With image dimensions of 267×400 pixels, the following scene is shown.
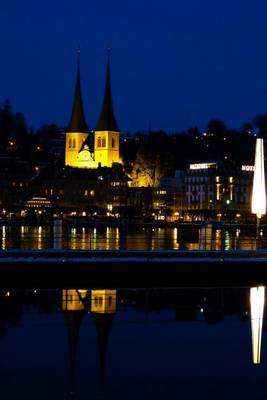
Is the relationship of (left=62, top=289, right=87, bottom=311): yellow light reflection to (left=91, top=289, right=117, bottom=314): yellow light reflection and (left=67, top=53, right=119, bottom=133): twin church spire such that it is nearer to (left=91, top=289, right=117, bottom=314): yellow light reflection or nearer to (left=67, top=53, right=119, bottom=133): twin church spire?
(left=91, top=289, right=117, bottom=314): yellow light reflection

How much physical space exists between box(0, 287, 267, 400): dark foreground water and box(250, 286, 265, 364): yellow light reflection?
2 centimetres

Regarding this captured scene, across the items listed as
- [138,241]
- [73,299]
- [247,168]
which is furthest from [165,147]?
[73,299]

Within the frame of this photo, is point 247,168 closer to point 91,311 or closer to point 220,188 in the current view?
point 220,188

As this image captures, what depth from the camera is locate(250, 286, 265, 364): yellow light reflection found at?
13.2 m

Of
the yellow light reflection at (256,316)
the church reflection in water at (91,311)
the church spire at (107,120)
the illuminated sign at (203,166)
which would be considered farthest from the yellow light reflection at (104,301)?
the church spire at (107,120)

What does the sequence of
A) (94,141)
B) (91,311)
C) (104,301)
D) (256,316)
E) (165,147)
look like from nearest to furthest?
(256,316) < (91,311) < (104,301) < (165,147) < (94,141)

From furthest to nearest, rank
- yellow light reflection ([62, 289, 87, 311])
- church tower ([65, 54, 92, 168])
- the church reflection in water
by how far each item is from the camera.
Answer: church tower ([65, 54, 92, 168])
yellow light reflection ([62, 289, 87, 311])
the church reflection in water

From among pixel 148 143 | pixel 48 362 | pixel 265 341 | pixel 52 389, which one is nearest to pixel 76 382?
pixel 52 389

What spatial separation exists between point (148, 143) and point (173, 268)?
5165 inches

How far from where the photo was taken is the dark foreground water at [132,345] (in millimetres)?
10727

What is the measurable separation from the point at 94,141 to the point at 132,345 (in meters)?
150

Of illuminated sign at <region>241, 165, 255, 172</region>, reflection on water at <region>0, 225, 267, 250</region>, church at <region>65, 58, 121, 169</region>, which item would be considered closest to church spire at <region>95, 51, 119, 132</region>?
church at <region>65, 58, 121, 169</region>

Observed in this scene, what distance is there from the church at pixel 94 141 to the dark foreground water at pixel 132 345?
136 m

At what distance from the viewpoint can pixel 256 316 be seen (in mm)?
16406
